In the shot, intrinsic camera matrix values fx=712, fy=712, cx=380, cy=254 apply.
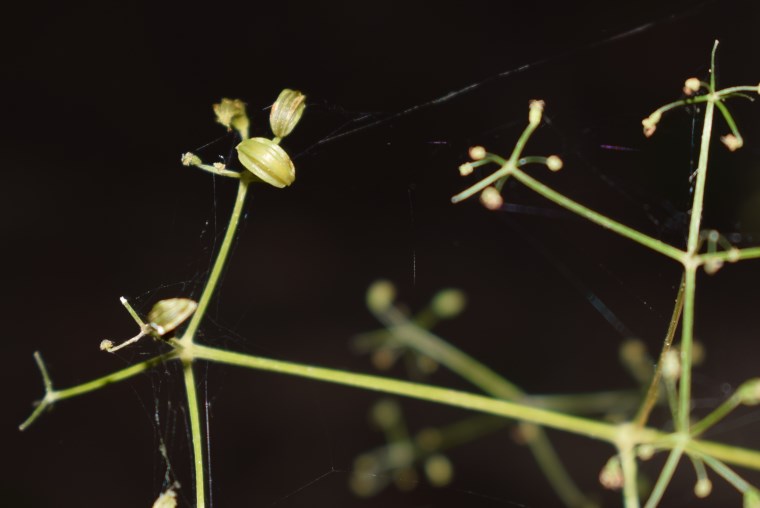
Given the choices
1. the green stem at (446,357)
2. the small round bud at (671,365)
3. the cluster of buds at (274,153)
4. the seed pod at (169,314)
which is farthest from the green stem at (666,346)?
the seed pod at (169,314)

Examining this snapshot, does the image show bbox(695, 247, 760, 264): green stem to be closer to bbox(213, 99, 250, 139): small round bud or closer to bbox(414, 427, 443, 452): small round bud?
bbox(213, 99, 250, 139): small round bud

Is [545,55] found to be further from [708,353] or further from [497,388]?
[497,388]

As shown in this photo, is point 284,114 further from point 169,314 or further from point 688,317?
point 688,317

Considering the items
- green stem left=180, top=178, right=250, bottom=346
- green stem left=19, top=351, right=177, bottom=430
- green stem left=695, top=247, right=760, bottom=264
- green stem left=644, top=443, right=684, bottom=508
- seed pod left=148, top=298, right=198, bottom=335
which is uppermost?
green stem left=180, top=178, right=250, bottom=346

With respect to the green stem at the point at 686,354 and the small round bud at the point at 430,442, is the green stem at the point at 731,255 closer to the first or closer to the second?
the green stem at the point at 686,354

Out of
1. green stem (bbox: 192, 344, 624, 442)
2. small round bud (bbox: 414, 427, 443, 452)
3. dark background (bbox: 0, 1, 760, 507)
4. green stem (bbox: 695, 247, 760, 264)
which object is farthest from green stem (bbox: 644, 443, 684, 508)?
dark background (bbox: 0, 1, 760, 507)

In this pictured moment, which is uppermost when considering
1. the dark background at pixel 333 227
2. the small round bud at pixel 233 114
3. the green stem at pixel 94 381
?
the dark background at pixel 333 227

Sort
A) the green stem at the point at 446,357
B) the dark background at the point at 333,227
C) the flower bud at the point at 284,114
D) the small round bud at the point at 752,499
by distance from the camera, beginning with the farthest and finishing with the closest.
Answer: the dark background at the point at 333,227 < the green stem at the point at 446,357 < the flower bud at the point at 284,114 < the small round bud at the point at 752,499
